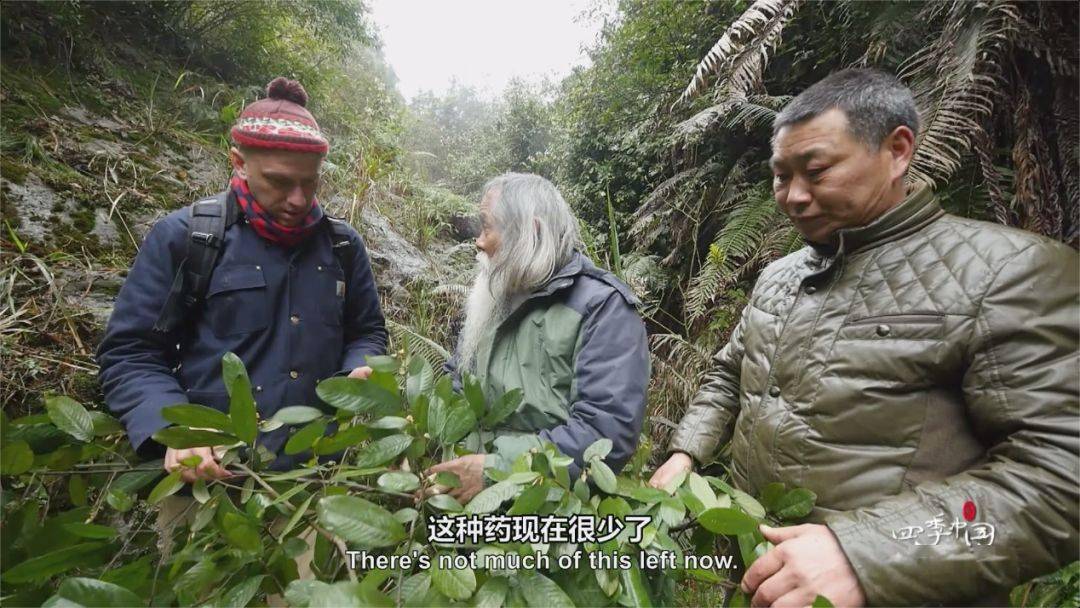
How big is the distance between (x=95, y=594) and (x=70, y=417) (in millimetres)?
413

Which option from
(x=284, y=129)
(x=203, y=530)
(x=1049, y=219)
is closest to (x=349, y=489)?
(x=203, y=530)

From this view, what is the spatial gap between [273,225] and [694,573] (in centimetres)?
146

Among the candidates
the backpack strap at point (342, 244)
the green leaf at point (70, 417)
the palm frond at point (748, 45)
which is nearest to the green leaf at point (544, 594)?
the green leaf at point (70, 417)

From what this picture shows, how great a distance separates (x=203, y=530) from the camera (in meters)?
0.98

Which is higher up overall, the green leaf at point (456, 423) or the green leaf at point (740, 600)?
the green leaf at point (456, 423)

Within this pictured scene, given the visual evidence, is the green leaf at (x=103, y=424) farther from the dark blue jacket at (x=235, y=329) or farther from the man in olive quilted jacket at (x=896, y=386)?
the man in olive quilted jacket at (x=896, y=386)

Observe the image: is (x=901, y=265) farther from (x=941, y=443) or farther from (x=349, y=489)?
(x=349, y=489)

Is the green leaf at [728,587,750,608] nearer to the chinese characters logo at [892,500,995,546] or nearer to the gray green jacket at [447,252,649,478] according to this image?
the chinese characters logo at [892,500,995,546]

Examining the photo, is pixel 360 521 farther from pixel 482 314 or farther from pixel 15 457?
pixel 482 314

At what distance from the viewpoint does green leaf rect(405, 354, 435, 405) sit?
100 centimetres

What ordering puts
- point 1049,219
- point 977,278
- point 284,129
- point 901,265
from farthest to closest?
point 1049,219 → point 284,129 → point 901,265 → point 977,278

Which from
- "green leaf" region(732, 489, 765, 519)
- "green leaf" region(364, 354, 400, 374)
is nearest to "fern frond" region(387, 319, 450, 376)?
"green leaf" region(364, 354, 400, 374)

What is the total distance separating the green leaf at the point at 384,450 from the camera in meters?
0.85

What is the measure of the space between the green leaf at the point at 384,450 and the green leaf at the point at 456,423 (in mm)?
69
